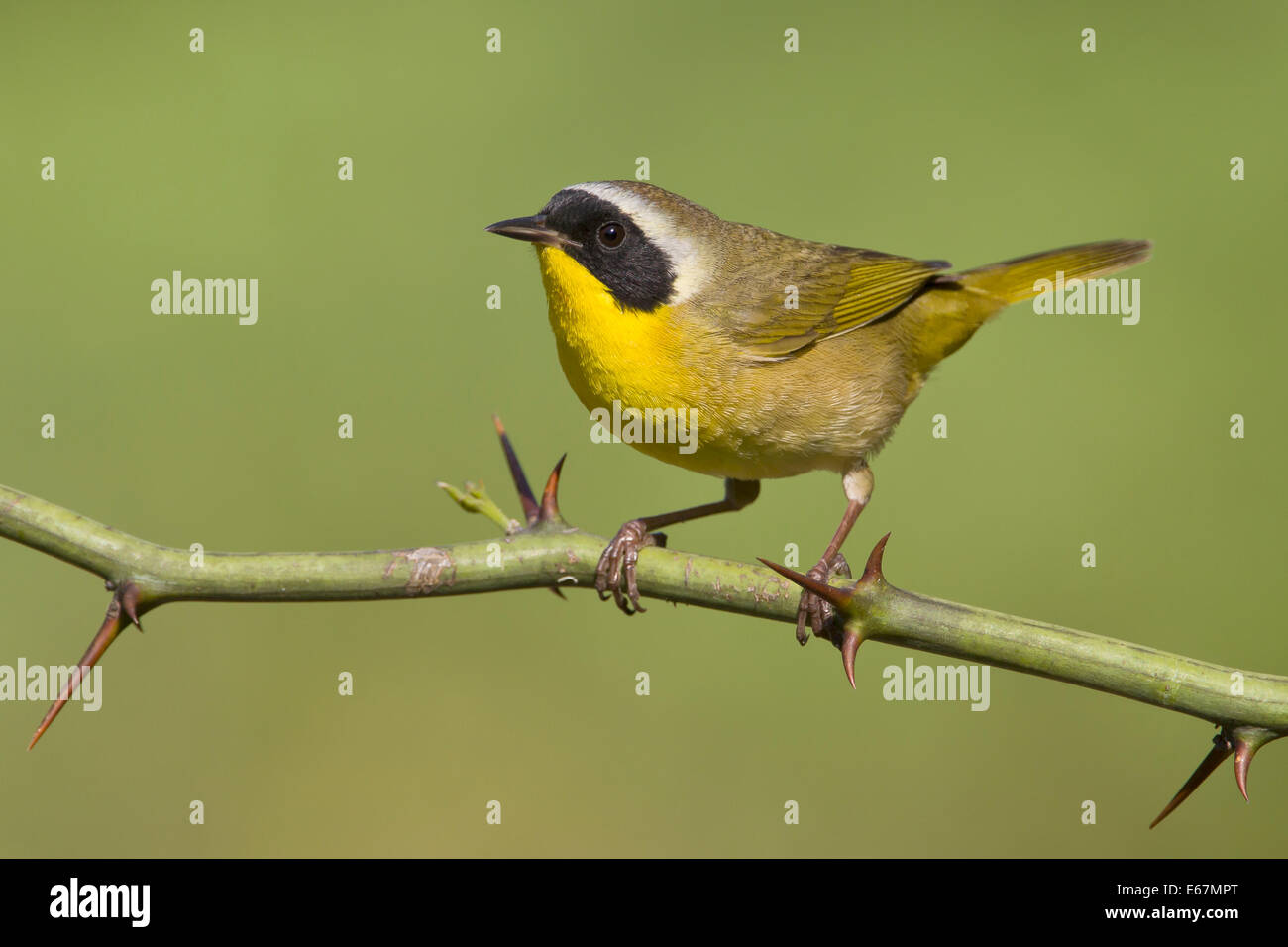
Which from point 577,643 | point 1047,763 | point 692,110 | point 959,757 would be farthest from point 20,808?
point 692,110

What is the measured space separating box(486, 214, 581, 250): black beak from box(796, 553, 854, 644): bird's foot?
1325 mm

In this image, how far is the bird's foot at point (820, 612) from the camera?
277 centimetres

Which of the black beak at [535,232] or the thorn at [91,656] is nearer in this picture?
the thorn at [91,656]

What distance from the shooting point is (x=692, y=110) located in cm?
729

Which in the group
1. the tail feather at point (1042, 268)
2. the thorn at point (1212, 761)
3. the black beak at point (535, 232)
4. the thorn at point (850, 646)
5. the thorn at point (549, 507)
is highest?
the tail feather at point (1042, 268)

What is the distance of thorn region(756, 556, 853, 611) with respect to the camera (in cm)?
223

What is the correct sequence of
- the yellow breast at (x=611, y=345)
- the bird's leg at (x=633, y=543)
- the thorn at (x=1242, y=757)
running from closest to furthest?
1. the thorn at (x=1242, y=757)
2. the bird's leg at (x=633, y=543)
3. the yellow breast at (x=611, y=345)

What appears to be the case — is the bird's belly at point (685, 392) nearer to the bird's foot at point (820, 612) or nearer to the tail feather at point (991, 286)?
the bird's foot at point (820, 612)

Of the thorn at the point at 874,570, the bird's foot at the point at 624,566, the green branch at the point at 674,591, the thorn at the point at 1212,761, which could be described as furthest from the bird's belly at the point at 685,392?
the thorn at the point at 1212,761

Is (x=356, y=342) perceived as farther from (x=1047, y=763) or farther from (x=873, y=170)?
(x=1047, y=763)

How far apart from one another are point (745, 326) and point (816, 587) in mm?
2044

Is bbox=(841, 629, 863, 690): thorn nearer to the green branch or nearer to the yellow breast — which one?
the green branch

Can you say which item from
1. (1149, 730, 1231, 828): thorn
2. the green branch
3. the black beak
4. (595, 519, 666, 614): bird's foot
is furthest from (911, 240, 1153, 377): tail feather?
(1149, 730, 1231, 828): thorn

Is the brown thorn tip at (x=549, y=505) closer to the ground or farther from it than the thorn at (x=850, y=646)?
farther from it
